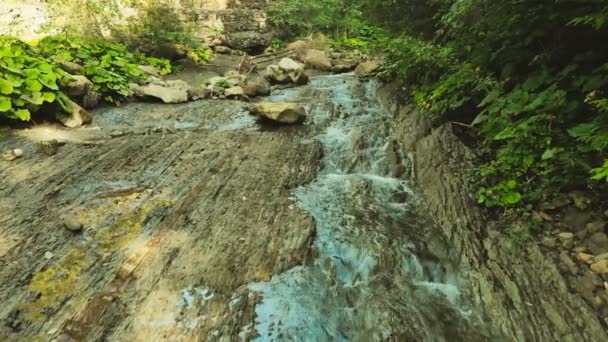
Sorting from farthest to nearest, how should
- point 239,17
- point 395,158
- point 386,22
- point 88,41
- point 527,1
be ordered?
point 239,17
point 88,41
point 386,22
point 395,158
point 527,1

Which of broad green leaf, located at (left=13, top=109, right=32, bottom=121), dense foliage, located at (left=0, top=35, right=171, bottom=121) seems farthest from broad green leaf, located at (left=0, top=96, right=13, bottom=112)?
broad green leaf, located at (left=13, top=109, right=32, bottom=121)

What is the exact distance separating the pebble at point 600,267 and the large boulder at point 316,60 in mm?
10796

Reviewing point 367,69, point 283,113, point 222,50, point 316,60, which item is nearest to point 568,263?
point 283,113

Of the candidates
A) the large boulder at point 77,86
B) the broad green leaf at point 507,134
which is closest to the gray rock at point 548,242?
the broad green leaf at point 507,134

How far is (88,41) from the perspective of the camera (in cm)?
950

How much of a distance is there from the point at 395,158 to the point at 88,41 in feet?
28.8

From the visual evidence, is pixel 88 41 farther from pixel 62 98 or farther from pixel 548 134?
pixel 548 134

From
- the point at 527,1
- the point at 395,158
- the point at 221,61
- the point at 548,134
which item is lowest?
the point at 221,61

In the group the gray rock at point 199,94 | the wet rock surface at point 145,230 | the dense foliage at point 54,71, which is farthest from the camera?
the gray rock at point 199,94

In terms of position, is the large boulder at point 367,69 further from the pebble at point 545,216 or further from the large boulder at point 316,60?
the pebble at point 545,216

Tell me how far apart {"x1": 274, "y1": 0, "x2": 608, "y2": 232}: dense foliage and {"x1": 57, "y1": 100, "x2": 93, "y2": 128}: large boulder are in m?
6.07

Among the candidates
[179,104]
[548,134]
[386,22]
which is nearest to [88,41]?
[179,104]

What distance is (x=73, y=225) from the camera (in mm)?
Answer: 3643

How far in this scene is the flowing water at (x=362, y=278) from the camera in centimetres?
287
